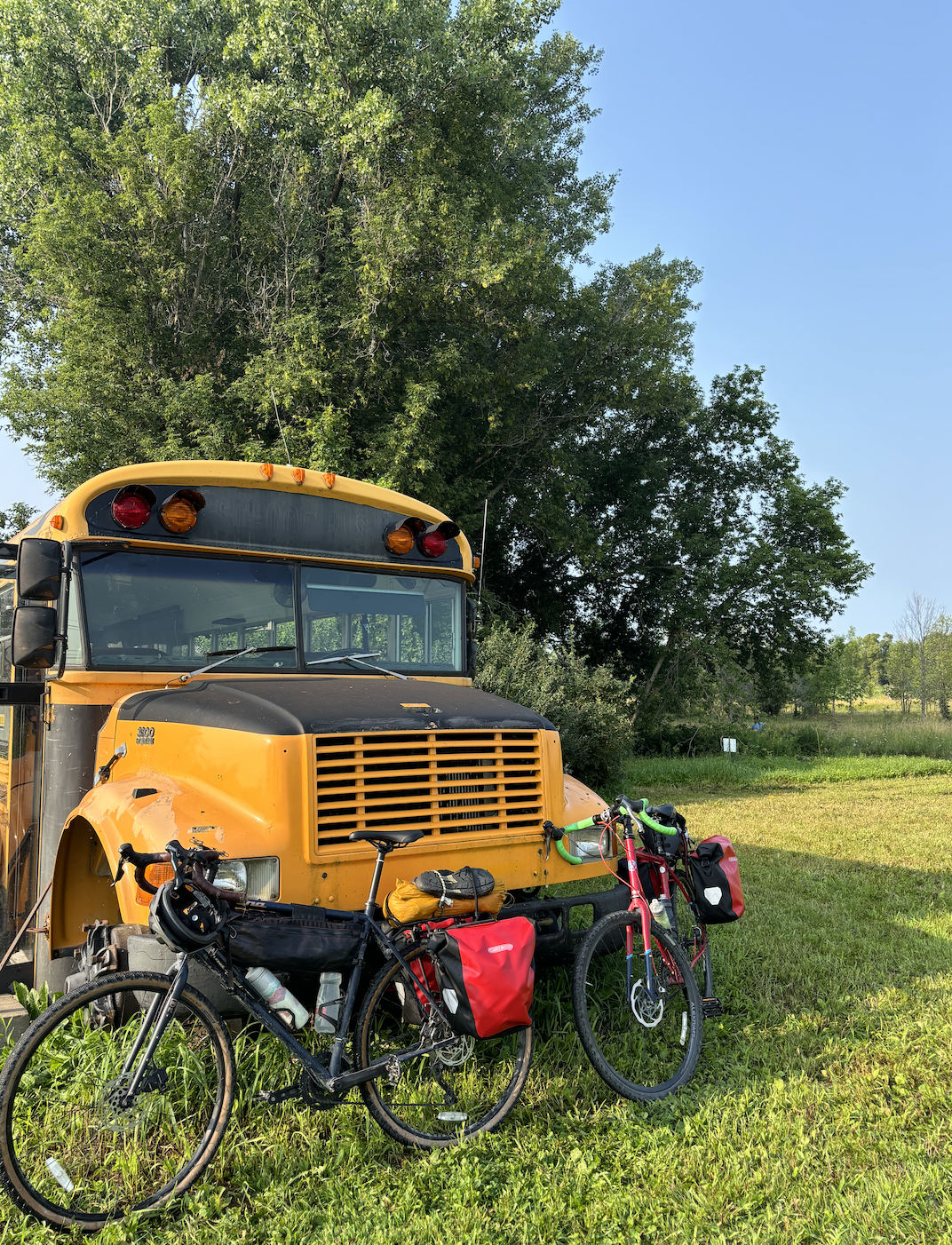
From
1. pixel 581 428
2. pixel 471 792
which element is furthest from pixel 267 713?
pixel 581 428

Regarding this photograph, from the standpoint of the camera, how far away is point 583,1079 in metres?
3.84

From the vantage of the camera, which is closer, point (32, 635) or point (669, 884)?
point (32, 635)

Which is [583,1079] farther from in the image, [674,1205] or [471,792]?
[471,792]

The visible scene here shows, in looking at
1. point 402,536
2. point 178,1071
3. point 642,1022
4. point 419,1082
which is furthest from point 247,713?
point 642,1022

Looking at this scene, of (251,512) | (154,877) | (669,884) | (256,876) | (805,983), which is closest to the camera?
(154,877)

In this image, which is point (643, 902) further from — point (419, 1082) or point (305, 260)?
point (305, 260)

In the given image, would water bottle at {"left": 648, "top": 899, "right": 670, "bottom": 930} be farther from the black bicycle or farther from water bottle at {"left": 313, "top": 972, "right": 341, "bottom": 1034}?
water bottle at {"left": 313, "top": 972, "right": 341, "bottom": 1034}

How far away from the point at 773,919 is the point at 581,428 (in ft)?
59.2

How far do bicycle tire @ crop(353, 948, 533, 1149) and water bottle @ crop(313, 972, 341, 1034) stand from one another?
0.09 meters

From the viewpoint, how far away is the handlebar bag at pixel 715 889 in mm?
4344

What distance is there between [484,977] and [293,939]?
674mm

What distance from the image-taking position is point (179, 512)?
4.36 m

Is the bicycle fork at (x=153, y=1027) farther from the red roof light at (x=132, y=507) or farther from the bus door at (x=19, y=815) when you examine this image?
the red roof light at (x=132, y=507)

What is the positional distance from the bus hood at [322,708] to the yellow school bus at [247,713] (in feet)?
0.04
